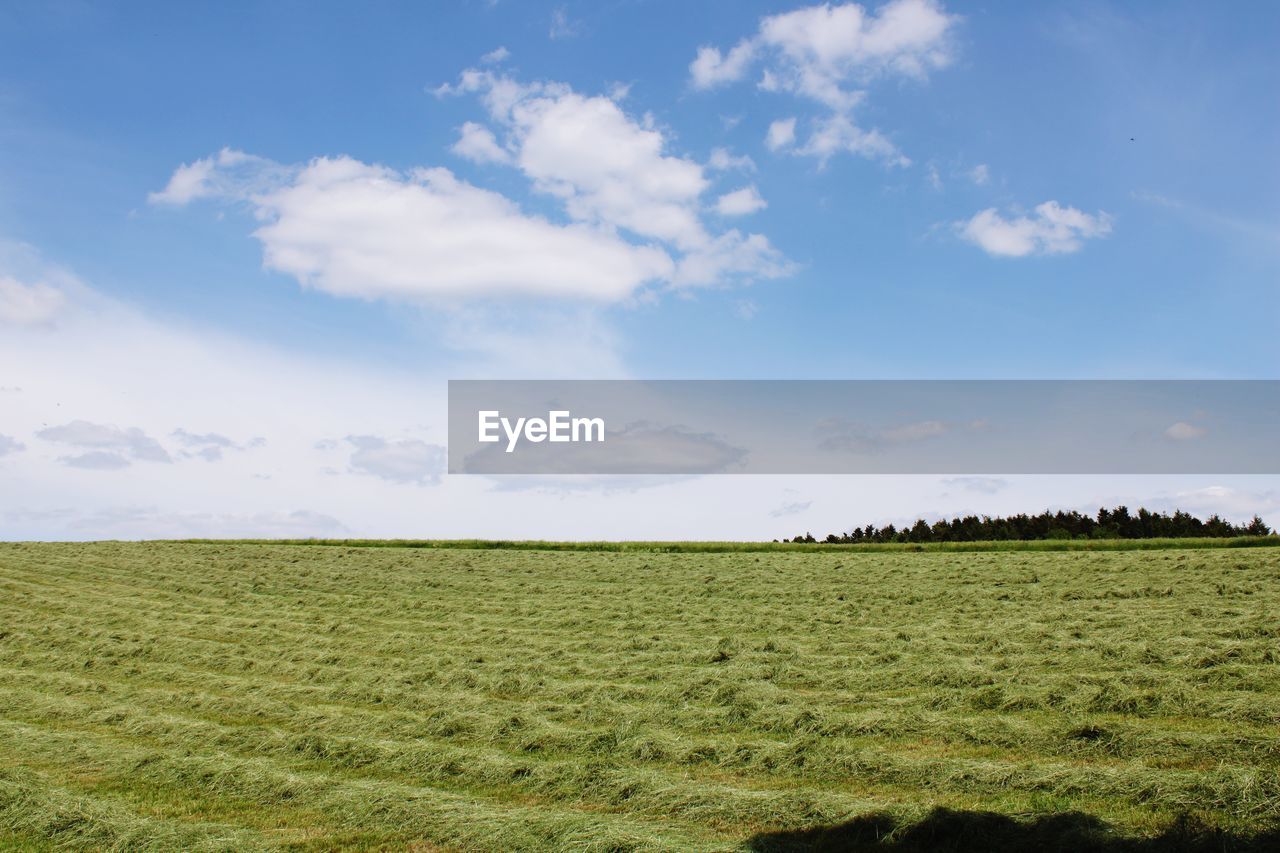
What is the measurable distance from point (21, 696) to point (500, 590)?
13.1m

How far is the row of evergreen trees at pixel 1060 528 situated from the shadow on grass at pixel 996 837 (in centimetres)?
5090

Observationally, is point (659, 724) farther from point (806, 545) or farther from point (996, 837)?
point (806, 545)

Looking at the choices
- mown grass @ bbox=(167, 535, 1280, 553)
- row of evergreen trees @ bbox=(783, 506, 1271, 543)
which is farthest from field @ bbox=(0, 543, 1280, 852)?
row of evergreen trees @ bbox=(783, 506, 1271, 543)

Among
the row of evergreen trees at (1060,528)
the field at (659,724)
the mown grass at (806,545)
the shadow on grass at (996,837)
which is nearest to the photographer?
the shadow on grass at (996,837)

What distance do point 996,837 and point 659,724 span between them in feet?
13.1

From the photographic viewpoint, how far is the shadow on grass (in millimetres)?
5977

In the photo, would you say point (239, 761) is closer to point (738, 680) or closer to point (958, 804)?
point (738, 680)

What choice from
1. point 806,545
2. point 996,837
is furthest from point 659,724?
point 806,545

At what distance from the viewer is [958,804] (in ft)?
22.5

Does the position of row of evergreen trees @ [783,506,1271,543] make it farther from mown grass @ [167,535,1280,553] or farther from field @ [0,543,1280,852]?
field @ [0,543,1280,852]

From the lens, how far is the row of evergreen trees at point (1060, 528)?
58750 millimetres

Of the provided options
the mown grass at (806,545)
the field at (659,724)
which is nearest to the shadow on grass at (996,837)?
the field at (659,724)

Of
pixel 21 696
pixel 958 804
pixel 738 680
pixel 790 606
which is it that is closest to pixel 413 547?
pixel 790 606

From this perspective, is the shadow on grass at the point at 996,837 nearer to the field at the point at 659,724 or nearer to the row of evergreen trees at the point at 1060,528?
the field at the point at 659,724
